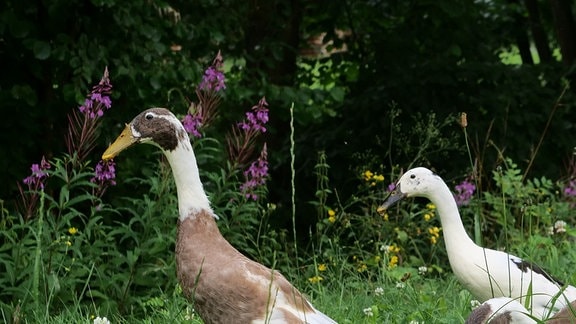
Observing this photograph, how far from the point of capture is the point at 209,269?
13.6 ft

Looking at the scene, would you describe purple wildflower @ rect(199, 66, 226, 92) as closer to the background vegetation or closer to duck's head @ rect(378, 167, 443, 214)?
the background vegetation

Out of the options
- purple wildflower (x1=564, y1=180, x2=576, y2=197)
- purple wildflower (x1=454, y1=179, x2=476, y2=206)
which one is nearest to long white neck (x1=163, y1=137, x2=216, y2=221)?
purple wildflower (x1=454, y1=179, x2=476, y2=206)

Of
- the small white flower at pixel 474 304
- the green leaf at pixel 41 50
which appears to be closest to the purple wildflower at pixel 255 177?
the small white flower at pixel 474 304

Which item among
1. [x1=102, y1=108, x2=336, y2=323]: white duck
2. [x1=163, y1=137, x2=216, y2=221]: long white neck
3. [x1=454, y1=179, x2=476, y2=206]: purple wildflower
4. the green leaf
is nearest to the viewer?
[x1=102, y1=108, x2=336, y2=323]: white duck

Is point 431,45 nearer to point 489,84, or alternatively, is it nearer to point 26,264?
point 489,84

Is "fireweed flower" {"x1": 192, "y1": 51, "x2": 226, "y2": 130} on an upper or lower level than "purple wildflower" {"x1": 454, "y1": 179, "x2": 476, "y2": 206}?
upper

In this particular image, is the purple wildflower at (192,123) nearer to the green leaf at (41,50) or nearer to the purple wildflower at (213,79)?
the purple wildflower at (213,79)

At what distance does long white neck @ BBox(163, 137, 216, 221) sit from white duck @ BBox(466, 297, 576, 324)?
1223mm

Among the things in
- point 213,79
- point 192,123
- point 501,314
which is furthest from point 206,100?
point 501,314

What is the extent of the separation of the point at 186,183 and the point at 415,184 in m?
1.51

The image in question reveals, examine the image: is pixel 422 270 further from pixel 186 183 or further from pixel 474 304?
pixel 186 183

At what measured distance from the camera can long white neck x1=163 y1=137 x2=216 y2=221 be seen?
4.40 metres

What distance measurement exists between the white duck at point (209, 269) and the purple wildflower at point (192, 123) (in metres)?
1.44

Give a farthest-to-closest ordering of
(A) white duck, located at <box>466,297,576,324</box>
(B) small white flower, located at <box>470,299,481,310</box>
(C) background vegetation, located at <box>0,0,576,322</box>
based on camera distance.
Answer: (C) background vegetation, located at <box>0,0,576,322</box> → (B) small white flower, located at <box>470,299,481,310</box> → (A) white duck, located at <box>466,297,576,324</box>
